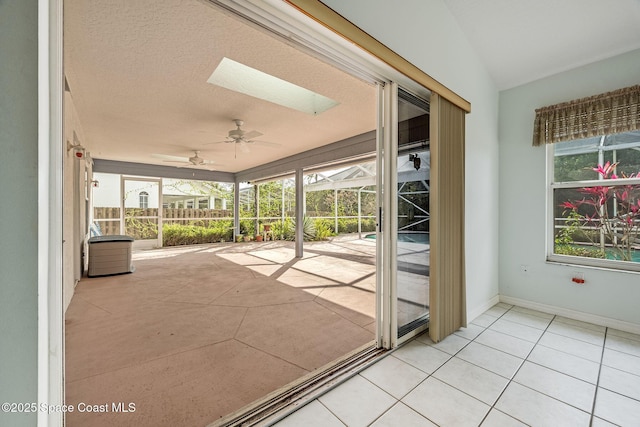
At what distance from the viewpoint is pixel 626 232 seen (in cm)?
246

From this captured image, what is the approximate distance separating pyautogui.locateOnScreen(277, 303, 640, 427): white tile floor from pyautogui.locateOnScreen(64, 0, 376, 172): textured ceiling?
102 inches

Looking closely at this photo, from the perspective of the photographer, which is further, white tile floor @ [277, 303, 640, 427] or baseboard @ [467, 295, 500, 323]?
baseboard @ [467, 295, 500, 323]

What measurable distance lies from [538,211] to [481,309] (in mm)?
1276

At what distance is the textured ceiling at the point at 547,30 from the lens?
2.10 m

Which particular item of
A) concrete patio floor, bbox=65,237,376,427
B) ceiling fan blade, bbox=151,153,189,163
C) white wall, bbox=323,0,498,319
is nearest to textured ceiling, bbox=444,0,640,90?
white wall, bbox=323,0,498,319

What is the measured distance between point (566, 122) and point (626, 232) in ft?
4.00

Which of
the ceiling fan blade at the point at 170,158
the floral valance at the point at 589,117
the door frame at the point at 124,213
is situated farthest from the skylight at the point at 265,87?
the door frame at the point at 124,213

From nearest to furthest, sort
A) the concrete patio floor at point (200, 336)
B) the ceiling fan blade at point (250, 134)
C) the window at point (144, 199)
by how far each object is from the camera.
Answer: the concrete patio floor at point (200, 336) < the ceiling fan blade at point (250, 134) < the window at point (144, 199)

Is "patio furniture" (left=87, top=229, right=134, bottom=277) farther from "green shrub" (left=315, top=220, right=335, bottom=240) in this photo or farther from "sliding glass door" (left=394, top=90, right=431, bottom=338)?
"green shrub" (left=315, top=220, right=335, bottom=240)

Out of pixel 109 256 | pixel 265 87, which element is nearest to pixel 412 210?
pixel 265 87

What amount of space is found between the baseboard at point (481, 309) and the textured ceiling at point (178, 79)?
265 centimetres

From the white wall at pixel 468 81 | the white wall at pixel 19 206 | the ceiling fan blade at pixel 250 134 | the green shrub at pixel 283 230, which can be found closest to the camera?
the white wall at pixel 19 206

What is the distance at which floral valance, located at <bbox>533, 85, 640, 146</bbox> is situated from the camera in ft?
7.44

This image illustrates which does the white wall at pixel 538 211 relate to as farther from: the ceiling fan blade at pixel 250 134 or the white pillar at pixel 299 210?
the white pillar at pixel 299 210
